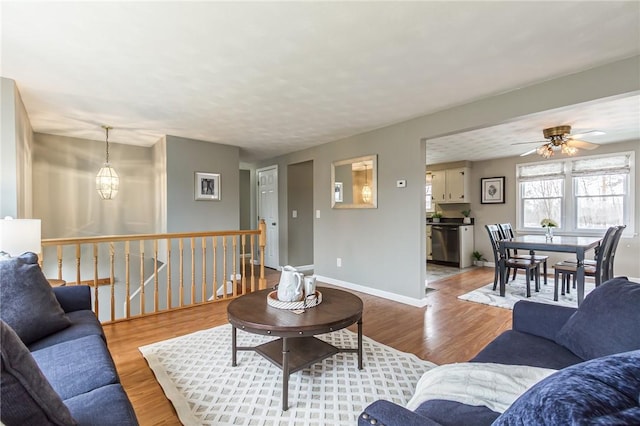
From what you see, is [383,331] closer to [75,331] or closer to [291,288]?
[291,288]

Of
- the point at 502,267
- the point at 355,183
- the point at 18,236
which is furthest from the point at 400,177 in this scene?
the point at 18,236

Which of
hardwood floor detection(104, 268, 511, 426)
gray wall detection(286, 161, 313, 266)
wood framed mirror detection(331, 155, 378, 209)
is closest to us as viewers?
hardwood floor detection(104, 268, 511, 426)

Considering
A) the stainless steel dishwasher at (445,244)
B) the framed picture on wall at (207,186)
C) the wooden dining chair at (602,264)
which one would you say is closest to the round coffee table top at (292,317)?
the framed picture on wall at (207,186)

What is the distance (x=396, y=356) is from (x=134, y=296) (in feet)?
13.6

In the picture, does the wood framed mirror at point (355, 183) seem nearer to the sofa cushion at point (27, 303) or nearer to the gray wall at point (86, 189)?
the gray wall at point (86, 189)

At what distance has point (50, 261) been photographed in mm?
4230

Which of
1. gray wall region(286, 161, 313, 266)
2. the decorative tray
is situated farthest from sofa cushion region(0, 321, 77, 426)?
gray wall region(286, 161, 313, 266)

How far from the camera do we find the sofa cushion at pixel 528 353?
139cm

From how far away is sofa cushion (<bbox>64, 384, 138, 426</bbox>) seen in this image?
958 mm

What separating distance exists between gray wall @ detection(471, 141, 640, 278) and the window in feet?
0.31

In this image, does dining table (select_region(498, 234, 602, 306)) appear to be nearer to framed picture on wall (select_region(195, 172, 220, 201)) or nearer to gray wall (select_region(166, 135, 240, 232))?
gray wall (select_region(166, 135, 240, 232))

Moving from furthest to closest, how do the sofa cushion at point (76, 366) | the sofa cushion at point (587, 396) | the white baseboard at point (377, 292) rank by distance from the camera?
the white baseboard at point (377, 292) → the sofa cushion at point (76, 366) → the sofa cushion at point (587, 396)

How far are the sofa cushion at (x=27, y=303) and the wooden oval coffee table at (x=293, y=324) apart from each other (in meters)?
0.93

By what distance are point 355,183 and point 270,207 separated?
93.9 inches
